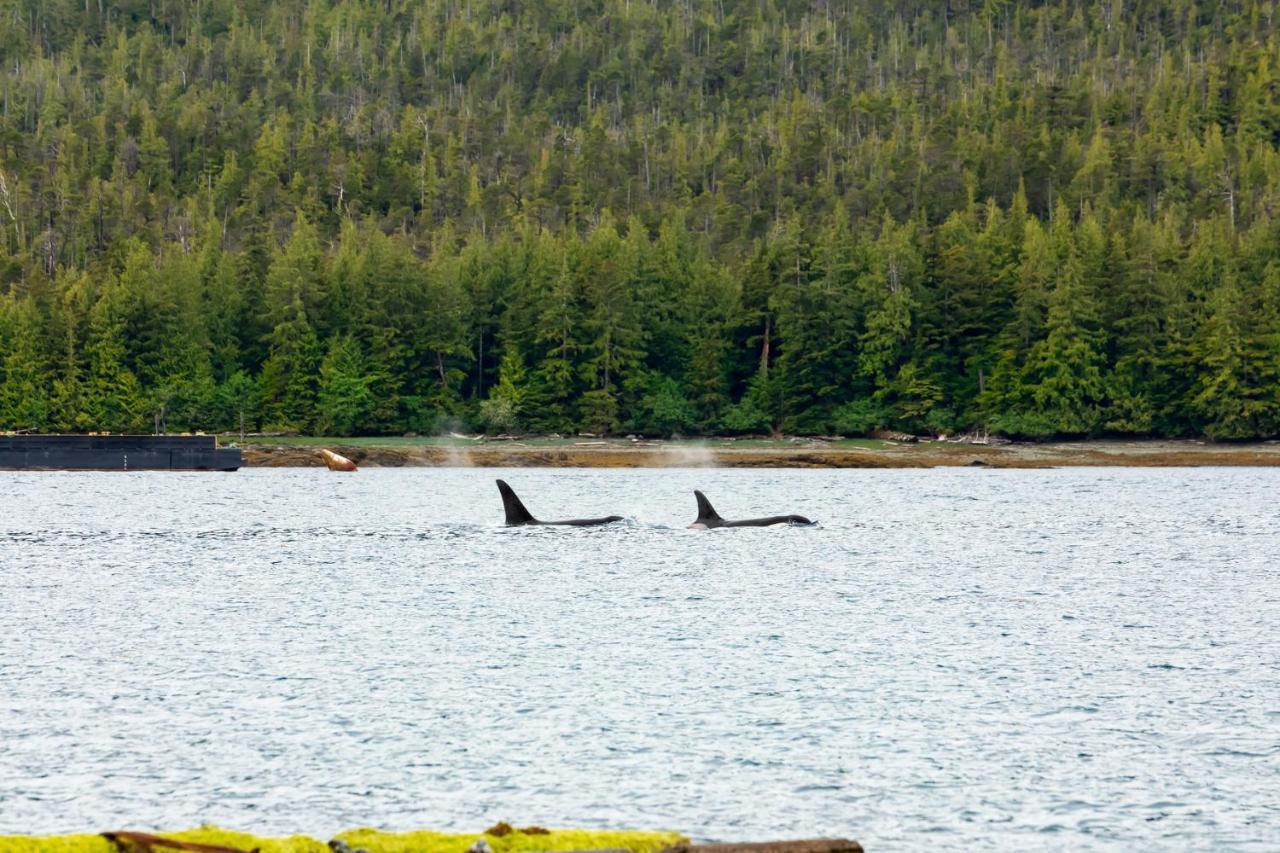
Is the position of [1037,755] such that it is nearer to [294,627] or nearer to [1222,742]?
[1222,742]

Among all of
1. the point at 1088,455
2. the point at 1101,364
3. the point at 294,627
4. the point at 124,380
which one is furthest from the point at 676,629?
the point at 124,380

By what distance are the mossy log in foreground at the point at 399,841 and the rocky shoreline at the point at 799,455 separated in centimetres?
11478

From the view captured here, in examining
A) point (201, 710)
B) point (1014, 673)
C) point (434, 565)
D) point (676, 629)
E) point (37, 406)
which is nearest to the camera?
point (201, 710)

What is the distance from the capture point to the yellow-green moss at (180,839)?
1404 centimetres

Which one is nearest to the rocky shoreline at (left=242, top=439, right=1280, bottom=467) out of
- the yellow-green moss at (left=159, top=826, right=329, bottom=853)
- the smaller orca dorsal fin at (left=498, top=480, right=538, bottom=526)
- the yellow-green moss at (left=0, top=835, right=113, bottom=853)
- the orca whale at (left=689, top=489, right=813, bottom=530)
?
the smaller orca dorsal fin at (left=498, top=480, right=538, bottom=526)

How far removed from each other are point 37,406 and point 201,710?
439 ft

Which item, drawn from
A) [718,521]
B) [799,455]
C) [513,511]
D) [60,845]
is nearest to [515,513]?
[513,511]

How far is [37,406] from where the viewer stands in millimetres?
148375

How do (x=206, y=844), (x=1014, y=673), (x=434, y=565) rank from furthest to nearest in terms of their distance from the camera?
(x=434, y=565)
(x=1014, y=673)
(x=206, y=844)

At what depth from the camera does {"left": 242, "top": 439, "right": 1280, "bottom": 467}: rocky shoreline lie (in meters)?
130

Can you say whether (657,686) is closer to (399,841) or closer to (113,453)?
(399,841)

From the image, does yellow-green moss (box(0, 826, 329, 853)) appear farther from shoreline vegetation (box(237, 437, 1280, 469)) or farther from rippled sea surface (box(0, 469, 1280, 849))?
shoreline vegetation (box(237, 437, 1280, 469))

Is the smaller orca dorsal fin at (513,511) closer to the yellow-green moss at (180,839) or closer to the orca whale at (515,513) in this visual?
the orca whale at (515,513)

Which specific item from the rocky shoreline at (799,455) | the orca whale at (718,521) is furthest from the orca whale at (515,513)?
the rocky shoreline at (799,455)
